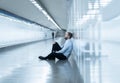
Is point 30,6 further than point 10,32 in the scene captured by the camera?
No

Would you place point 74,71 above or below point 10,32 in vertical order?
below

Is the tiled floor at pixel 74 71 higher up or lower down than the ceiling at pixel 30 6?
lower down

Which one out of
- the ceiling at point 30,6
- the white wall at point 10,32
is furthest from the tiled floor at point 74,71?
the white wall at point 10,32

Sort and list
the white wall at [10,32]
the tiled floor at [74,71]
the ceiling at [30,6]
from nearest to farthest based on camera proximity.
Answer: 1. the tiled floor at [74,71]
2. the ceiling at [30,6]
3. the white wall at [10,32]

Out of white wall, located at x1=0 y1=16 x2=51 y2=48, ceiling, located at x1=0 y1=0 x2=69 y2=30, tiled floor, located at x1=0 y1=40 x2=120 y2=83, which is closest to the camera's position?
tiled floor, located at x1=0 y1=40 x2=120 y2=83

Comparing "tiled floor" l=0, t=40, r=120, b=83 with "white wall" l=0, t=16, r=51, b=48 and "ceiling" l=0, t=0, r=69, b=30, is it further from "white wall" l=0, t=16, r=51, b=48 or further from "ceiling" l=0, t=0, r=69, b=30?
"white wall" l=0, t=16, r=51, b=48

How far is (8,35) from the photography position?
2162 cm

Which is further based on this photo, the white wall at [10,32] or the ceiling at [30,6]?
the white wall at [10,32]

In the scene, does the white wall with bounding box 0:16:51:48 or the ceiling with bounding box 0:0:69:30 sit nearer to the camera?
the ceiling with bounding box 0:0:69:30

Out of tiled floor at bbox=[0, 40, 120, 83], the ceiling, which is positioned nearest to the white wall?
the ceiling

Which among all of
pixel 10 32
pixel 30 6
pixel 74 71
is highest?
pixel 30 6

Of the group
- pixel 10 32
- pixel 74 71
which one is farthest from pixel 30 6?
pixel 74 71

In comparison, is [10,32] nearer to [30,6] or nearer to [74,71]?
[30,6]

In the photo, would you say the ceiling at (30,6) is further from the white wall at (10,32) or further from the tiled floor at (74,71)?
the tiled floor at (74,71)
